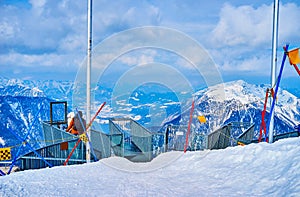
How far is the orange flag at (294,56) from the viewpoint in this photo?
7973 mm

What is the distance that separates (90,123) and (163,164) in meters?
3.20

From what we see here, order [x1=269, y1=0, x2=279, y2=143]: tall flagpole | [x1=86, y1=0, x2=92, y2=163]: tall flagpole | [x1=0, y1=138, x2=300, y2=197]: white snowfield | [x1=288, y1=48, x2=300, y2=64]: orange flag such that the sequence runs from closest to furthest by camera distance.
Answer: [x1=0, y1=138, x2=300, y2=197]: white snowfield, [x1=288, y1=48, x2=300, y2=64]: orange flag, [x1=269, y1=0, x2=279, y2=143]: tall flagpole, [x1=86, y1=0, x2=92, y2=163]: tall flagpole

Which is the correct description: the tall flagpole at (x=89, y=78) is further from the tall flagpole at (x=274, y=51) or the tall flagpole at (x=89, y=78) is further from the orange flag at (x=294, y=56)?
the orange flag at (x=294, y=56)

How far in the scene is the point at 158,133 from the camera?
39.5ft

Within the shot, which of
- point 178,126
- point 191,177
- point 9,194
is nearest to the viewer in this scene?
point 9,194

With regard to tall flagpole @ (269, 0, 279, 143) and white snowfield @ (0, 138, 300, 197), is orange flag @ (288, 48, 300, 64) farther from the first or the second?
white snowfield @ (0, 138, 300, 197)

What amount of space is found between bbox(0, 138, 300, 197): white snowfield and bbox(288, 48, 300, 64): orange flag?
2150 mm

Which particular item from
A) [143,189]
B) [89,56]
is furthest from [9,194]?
[89,56]

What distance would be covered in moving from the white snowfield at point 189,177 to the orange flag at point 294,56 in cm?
215

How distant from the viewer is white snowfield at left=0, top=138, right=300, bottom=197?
5949 mm

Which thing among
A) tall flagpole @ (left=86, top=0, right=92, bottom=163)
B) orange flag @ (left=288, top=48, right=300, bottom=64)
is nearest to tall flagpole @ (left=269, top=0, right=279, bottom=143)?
orange flag @ (left=288, top=48, right=300, bottom=64)

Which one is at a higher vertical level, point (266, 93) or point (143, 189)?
point (266, 93)

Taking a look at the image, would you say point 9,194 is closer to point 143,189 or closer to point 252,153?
point 143,189

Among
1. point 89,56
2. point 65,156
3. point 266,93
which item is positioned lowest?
point 65,156
